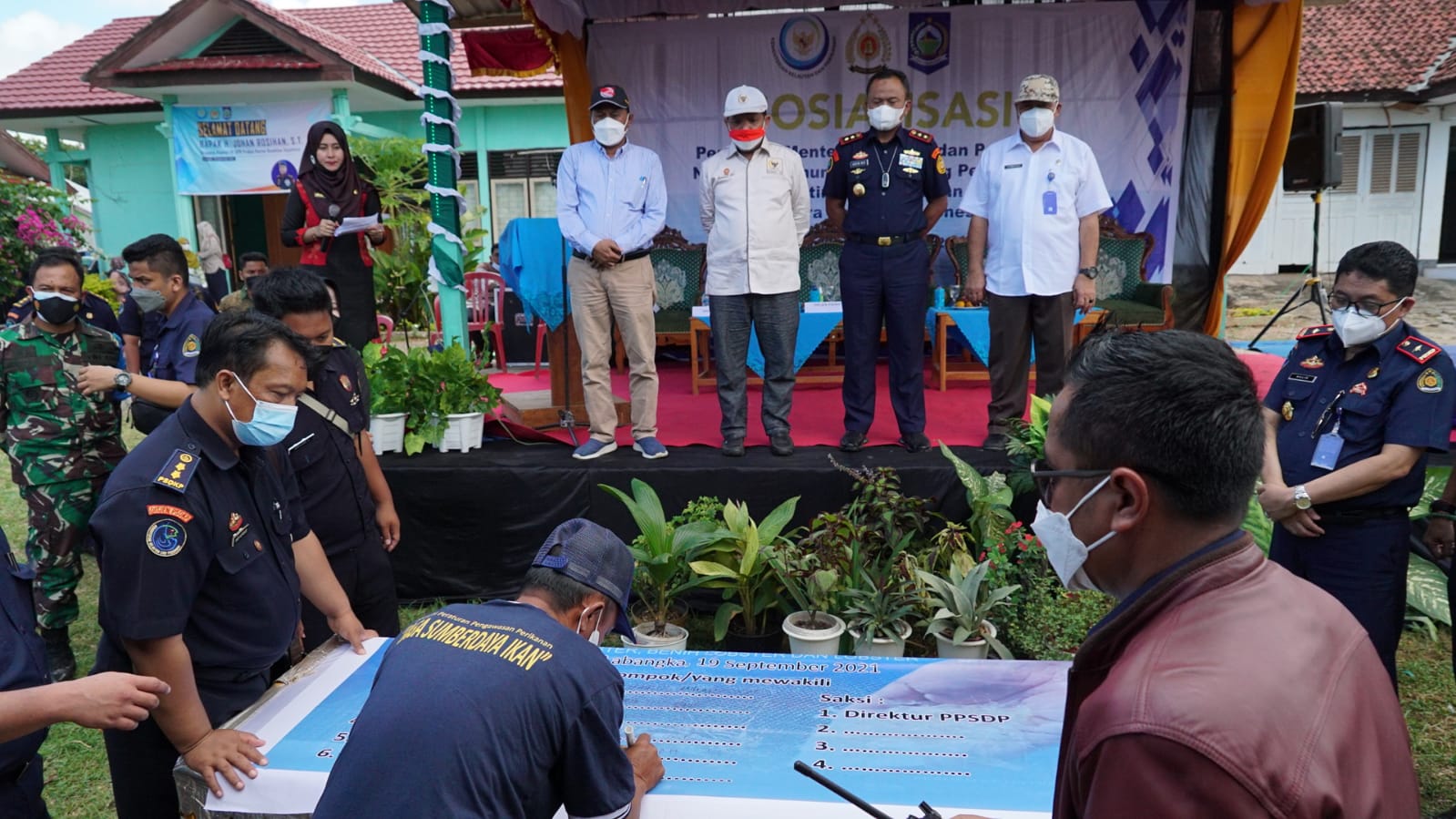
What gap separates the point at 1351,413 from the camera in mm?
2986

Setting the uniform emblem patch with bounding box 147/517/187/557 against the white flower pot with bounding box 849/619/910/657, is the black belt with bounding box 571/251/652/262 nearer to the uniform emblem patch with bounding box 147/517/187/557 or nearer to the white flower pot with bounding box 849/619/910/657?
the white flower pot with bounding box 849/619/910/657

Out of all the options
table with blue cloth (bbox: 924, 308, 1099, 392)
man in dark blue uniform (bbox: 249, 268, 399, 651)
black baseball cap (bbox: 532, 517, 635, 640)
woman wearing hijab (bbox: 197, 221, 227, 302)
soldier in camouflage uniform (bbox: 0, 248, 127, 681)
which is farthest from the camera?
woman wearing hijab (bbox: 197, 221, 227, 302)

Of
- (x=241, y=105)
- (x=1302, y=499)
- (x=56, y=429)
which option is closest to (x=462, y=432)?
(x=56, y=429)

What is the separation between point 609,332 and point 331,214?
1758mm

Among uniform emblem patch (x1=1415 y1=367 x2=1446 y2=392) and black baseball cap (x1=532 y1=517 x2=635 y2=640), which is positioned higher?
uniform emblem patch (x1=1415 y1=367 x2=1446 y2=392)

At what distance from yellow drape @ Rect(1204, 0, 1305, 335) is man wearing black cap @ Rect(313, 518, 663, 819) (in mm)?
6784

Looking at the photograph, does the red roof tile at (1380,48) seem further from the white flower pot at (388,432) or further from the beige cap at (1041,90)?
the white flower pot at (388,432)

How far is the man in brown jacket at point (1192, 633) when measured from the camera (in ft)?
2.99

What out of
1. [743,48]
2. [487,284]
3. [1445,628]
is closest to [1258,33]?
[743,48]

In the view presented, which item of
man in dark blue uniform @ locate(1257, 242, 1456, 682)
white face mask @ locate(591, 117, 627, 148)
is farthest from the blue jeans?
man in dark blue uniform @ locate(1257, 242, 1456, 682)

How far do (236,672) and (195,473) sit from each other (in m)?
0.55

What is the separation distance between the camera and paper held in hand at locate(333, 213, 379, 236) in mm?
5176

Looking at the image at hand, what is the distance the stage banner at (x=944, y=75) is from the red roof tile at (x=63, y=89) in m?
10.2

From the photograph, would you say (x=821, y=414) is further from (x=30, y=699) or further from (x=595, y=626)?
(x=30, y=699)
